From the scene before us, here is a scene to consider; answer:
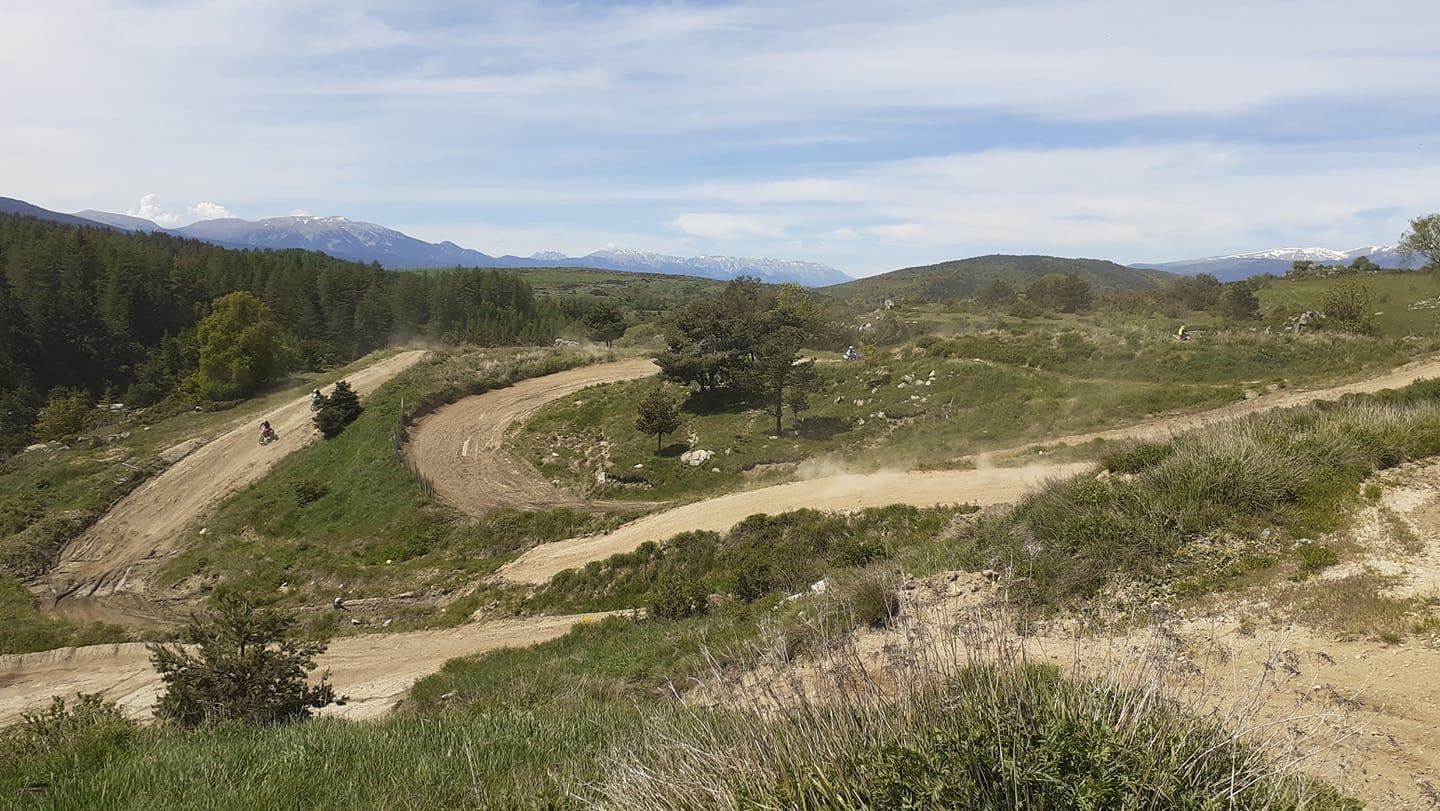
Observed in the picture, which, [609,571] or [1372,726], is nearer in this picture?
[1372,726]

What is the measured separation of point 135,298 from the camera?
2869 inches

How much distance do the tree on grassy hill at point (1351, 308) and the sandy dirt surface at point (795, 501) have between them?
1105 inches

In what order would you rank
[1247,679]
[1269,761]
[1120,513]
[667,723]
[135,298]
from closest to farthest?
1. [1269,761]
2. [667,723]
3. [1247,679]
4. [1120,513]
5. [135,298]

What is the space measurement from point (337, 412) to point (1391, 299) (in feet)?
192

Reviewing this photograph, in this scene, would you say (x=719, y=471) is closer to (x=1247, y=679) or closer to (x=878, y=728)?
(x=1247, y=679)

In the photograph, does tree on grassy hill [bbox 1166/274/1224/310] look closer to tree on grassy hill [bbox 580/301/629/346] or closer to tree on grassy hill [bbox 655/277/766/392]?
tree on grassy hill [bbox 655/277/766/392]

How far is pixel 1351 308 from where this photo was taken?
34.8 meters

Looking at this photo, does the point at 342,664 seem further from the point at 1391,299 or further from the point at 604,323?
the point at 1391,299

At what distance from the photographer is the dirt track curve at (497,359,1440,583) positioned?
57.0ft

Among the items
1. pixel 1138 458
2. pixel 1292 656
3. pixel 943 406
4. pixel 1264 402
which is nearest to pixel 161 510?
pixel 943 406

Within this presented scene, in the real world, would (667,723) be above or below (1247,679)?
above

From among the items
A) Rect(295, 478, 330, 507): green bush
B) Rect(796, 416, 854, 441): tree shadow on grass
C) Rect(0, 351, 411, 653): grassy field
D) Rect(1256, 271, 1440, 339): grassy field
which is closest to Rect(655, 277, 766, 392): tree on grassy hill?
Rect(796, 416, 854, 441): tree shadow on grass

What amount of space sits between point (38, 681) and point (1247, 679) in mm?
22922

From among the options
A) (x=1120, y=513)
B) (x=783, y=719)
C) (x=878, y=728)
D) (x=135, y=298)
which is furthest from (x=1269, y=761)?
(x=135, y=298)
